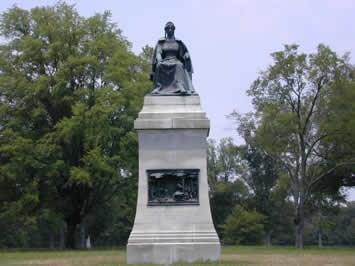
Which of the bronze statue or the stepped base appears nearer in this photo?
the stepped base

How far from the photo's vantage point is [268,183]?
6675 cm

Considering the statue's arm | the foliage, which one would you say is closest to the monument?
the statue's arm

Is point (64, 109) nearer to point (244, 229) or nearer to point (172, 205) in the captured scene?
point (172, 205)

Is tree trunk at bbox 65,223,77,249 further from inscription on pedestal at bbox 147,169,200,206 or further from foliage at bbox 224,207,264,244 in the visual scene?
foliage at bbox 224,207,264,244

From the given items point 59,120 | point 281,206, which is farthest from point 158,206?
point 281,206

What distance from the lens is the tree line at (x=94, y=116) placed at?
34031 mm

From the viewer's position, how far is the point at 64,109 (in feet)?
120

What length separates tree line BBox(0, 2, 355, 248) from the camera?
34.0 metres

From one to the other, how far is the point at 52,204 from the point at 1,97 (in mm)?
6448

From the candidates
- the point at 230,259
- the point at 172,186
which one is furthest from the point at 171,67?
the point at 230,259

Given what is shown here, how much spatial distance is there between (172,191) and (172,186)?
148 millimetres

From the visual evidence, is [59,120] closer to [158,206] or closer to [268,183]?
[158,206]

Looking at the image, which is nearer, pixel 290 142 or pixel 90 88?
pixel 90 88

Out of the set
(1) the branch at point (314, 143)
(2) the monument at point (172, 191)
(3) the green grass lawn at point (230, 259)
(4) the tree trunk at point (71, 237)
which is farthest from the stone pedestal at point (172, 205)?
(1) the branch at point (314, 143)
